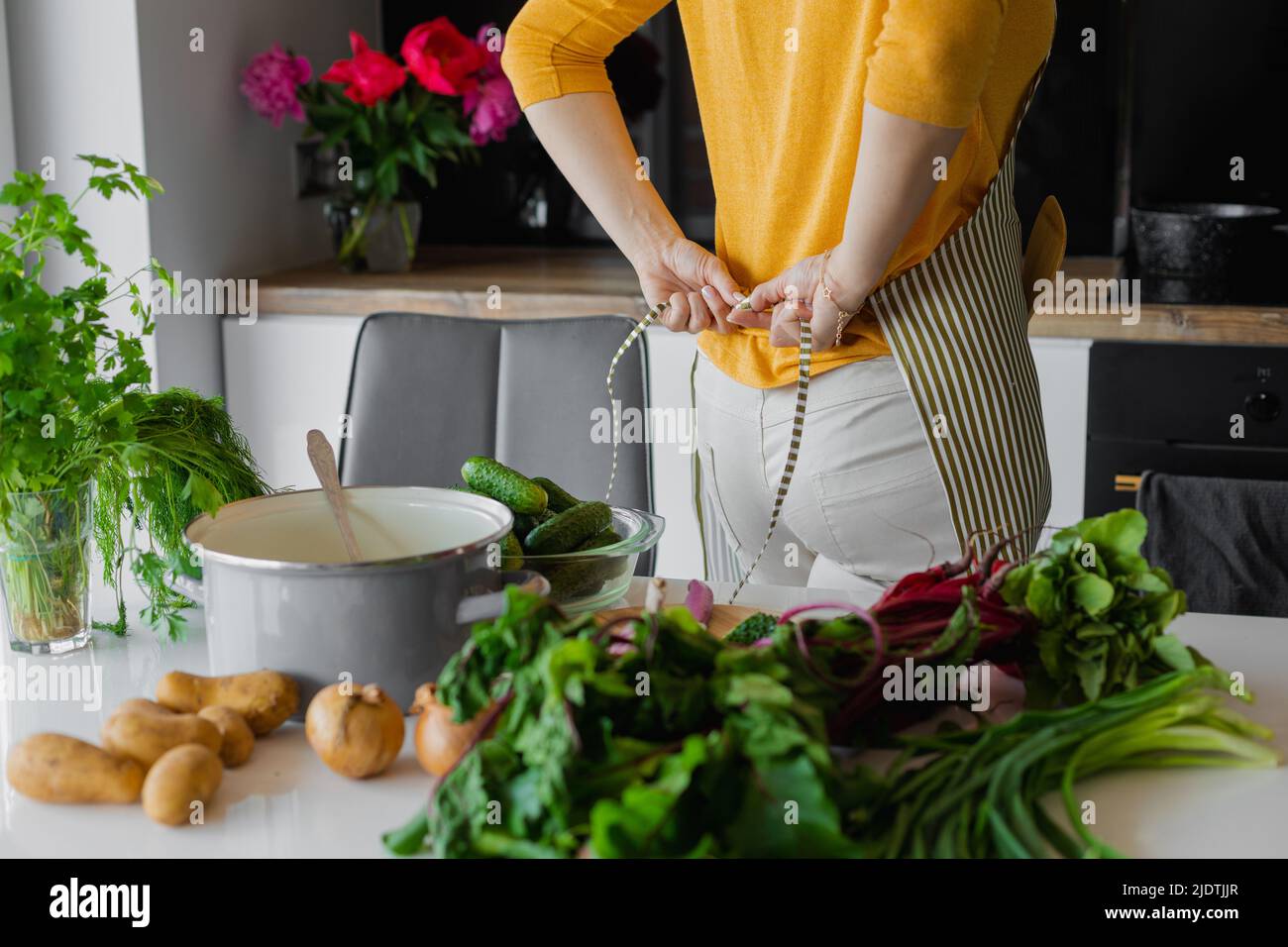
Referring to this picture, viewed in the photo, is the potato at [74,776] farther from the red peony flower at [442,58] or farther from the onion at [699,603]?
the red peony flower at [442,58]

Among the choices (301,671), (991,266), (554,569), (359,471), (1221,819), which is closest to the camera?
(1221,819)

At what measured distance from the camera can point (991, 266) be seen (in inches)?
50.9

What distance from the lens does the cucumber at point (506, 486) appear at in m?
1.03

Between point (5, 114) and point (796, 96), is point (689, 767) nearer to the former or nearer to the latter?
point (796, 96)

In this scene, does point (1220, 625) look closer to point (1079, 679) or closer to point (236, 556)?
point (1079, 679)

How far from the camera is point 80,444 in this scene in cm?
97

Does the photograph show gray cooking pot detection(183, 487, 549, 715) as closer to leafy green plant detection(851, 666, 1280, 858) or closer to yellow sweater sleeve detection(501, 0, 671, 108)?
leafy green plant detection(851, 666, 1280, 858)

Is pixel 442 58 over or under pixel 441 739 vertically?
over

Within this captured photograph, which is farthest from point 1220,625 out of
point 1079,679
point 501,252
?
point 501,252

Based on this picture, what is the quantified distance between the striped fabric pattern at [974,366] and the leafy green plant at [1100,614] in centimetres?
37

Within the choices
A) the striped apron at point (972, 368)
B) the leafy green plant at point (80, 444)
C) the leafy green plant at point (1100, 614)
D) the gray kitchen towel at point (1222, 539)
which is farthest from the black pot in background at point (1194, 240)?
the leafy green plant at point (80, 444)

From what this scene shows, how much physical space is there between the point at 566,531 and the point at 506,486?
0.06 m

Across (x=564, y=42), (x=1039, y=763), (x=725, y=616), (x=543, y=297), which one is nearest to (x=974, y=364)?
(x=725, y=616)

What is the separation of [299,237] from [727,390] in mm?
1525
